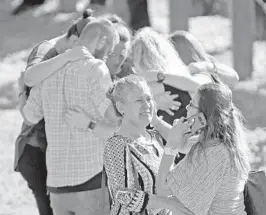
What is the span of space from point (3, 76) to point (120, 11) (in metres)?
2.79

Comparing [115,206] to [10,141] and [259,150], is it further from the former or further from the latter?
[10,141]

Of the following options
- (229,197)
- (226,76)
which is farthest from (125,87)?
(226,76)

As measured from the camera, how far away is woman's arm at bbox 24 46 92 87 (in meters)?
4.40

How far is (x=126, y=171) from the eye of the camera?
349 cm

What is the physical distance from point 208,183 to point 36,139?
5.66 feet

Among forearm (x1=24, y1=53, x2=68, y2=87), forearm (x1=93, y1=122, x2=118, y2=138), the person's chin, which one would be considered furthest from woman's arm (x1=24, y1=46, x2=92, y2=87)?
the person's chin

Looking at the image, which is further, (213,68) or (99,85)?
(213,68)

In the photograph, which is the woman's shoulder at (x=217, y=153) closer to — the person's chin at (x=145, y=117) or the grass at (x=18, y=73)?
the person's chin at (x=145, y=117)

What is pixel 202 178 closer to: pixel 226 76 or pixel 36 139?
pixel 36 139

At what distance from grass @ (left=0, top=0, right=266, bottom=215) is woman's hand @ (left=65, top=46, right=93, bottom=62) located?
2657 mm

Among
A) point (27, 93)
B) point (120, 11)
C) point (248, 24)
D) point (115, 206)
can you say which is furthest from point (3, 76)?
point (115, 206)

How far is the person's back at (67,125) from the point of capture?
4367mm

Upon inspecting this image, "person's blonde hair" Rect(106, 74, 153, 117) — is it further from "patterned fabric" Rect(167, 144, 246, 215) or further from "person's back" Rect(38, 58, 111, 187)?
"person's back" Rect(38, 58, 111, 187)

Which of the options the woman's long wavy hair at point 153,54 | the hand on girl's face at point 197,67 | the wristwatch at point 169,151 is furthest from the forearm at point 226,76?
the wristwatch at point 169,151
